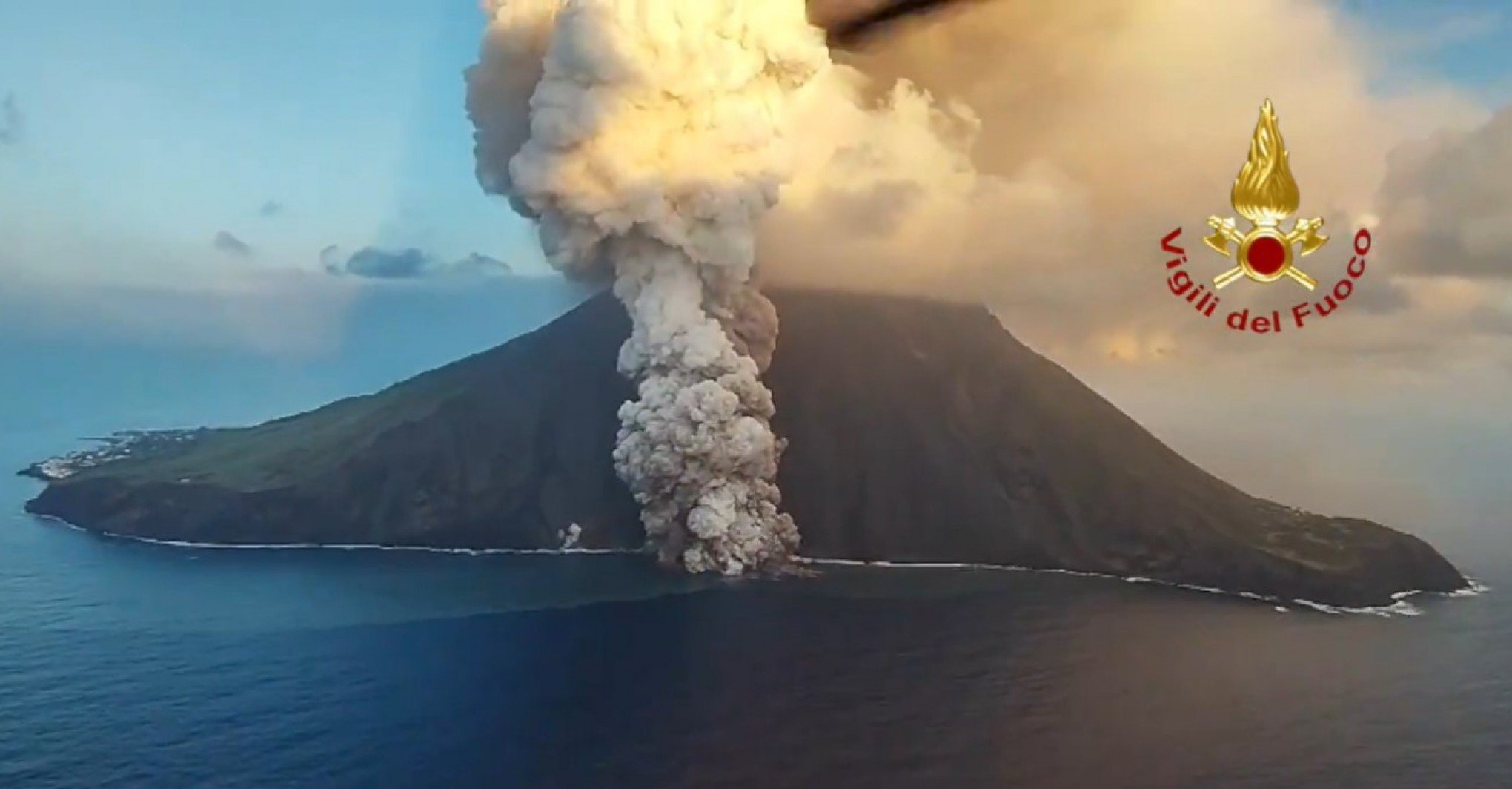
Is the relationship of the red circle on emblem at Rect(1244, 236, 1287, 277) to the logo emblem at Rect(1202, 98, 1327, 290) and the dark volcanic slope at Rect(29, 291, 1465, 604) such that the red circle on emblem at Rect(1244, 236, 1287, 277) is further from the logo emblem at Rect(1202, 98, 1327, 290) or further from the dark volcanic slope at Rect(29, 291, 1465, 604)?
the dark volcanic slope at Rect(29, 291, 1465, 604)

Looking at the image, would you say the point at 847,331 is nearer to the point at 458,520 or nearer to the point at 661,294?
the point at 661,294

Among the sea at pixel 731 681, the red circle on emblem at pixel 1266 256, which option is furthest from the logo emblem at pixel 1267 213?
the sea at pixel 731 681

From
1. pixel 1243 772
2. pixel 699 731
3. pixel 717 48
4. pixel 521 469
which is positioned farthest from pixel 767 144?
pixel 1243 772

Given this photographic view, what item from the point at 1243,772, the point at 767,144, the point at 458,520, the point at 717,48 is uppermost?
the point at 717,48

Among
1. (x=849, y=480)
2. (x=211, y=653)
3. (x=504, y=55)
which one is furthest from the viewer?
(x=849, y=480)

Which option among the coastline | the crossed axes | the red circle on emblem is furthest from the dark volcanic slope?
the red circle on emblem

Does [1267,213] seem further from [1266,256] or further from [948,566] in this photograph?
[948,566]

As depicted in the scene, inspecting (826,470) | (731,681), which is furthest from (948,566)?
(731,681)

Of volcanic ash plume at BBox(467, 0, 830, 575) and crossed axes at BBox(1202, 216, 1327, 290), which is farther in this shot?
volcanic ash plume at BBox(467, 0, 830, 575)
